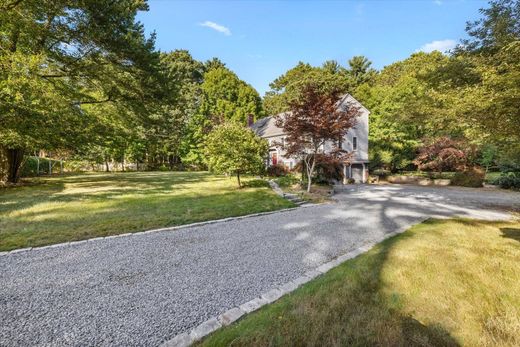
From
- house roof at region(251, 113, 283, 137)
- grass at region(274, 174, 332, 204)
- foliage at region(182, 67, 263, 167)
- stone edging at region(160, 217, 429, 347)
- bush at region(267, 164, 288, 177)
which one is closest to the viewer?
stone edging at region(160, 217, 429, 347)

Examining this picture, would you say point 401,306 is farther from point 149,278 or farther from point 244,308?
point 149,278

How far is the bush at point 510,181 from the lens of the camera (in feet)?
57.2

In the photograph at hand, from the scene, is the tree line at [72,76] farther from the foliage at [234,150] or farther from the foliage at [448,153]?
the foliage at [448,153]

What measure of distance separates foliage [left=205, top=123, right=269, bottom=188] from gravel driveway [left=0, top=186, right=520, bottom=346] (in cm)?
615

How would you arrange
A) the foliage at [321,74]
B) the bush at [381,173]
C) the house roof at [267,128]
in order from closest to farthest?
the house roof at [267,128] < the bush at [381,173] < the foliage at [321,74]

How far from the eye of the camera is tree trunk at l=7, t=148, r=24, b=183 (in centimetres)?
1319

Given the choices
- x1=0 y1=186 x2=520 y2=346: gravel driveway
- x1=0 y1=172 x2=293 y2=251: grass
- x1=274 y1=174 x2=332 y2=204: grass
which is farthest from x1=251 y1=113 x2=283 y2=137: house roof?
x1=0 y1=186 x2=520 y2=346: gravel driveway

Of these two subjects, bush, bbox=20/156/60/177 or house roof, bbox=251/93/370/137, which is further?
house roof, bbox=251/93/370/137

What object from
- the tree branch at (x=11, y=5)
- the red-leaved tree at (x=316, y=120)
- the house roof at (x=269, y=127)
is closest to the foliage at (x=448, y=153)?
the house roof at (x=269, y=127)

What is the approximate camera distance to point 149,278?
12.4 ft

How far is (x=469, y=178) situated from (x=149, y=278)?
2488 cm

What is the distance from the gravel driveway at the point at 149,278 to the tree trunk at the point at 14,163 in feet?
42.4

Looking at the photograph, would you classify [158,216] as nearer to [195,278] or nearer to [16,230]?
[16,230]

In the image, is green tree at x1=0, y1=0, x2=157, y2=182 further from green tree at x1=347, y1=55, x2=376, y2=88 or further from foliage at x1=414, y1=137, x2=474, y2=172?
green tree at x1=347, y1=55, x2=376, y2=88
